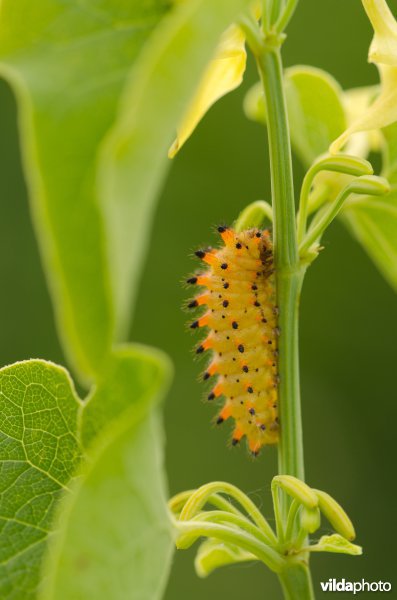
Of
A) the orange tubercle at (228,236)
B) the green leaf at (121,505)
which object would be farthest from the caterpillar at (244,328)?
the green leaf at (121,505)

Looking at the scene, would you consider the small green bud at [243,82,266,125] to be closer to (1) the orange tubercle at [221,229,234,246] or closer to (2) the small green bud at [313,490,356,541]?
(1) the orange tubercle at [221,229,234,246]

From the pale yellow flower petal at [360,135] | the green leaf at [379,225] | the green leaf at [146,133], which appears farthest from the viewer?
the pale yellow flower petal at [360,135]

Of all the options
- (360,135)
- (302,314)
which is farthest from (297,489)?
(302,314)

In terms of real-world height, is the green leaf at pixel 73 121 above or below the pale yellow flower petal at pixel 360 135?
below

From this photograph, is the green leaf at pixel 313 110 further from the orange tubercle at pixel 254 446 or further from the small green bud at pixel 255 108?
the orange tubercle at pixel 254 446

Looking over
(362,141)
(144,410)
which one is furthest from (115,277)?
(362,141)
